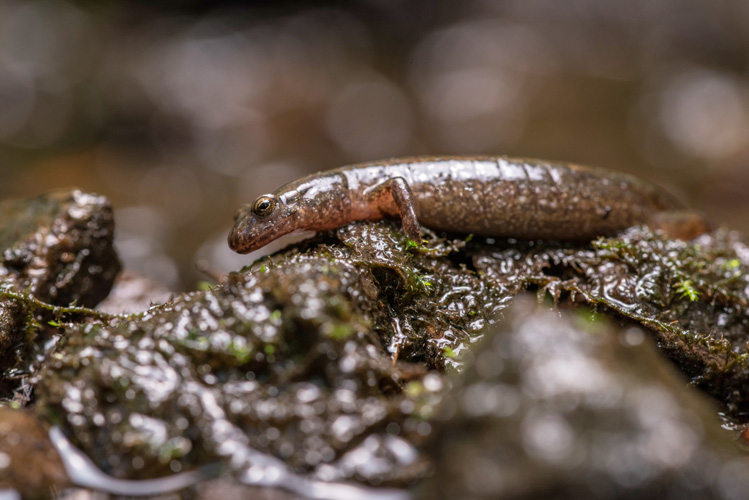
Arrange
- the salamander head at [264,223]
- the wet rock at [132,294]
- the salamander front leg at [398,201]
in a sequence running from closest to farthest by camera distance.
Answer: the salamander front leg at [398,201], the salamander head at [264,223], the wet rock at [132,294]

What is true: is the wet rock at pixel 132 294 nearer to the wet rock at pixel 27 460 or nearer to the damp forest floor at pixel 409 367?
the damp forest floor at pixel 409 367

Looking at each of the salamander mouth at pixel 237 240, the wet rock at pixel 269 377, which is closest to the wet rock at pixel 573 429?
the wet rock at pixel 269 377

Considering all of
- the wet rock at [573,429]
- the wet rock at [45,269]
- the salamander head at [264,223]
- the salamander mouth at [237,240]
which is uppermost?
the wet rock at [573,429]

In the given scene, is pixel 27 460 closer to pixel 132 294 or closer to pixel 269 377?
pixel 269 377

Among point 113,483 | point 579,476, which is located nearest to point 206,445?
point 113,483

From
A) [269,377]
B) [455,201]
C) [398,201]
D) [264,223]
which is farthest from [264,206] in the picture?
[269,377]

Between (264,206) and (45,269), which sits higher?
(264,206)
